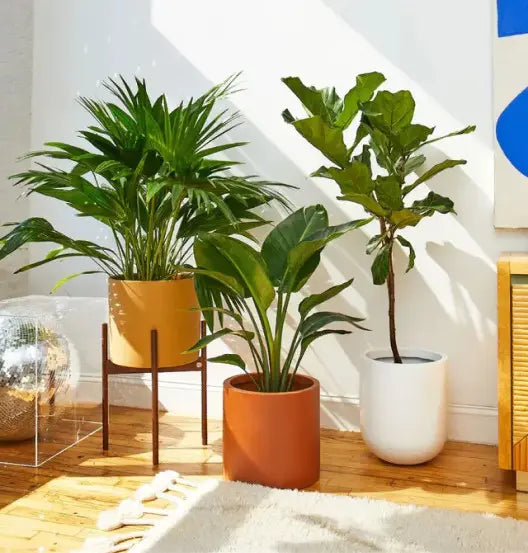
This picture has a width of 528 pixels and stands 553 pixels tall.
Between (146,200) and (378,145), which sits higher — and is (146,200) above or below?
below

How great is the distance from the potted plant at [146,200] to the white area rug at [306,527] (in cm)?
53

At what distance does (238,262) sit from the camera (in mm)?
1874

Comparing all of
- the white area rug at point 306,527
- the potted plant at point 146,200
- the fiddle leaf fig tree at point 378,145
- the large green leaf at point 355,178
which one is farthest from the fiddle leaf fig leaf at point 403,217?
the white area rug at point 306,527

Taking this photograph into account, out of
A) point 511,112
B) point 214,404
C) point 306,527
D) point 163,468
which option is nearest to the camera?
point 306,527

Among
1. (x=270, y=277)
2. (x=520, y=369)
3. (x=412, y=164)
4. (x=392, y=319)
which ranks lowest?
(x=520, y=369)

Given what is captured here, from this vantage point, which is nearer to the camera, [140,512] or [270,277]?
[140,512]

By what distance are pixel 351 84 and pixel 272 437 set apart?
1.30 metres

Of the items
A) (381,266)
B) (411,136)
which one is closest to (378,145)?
(411,136)

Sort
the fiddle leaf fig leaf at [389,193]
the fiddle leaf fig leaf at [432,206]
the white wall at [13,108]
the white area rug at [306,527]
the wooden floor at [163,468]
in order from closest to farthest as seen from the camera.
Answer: the white area rug at [306,527] → the wooden floor at [163,468] → the fiddle leaf fig leaf at [389,193] → the fiddle leaf fig leaf at [432,206] → the white wall at [13,108]

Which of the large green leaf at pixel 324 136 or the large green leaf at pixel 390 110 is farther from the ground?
the large green leaf at pixel 390 110

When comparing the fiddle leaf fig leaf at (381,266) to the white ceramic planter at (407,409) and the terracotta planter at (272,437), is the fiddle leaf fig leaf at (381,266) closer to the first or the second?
the white ceramic planter at (407,409)

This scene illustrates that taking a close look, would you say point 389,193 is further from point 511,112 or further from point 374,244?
point 511,112

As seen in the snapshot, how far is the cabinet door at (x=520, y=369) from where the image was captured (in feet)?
6.13

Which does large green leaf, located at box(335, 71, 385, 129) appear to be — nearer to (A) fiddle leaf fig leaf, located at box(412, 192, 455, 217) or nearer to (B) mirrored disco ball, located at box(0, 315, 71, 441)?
(A) fiddle leaf fig leaf, located at box(412, 192, 455, 217)
